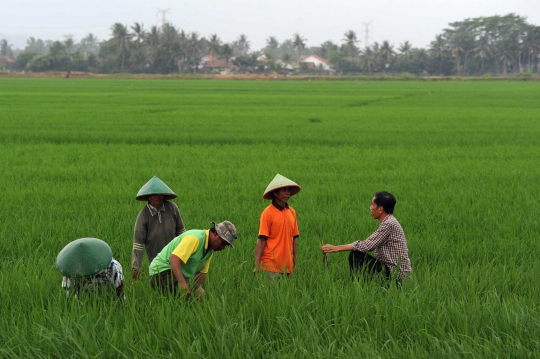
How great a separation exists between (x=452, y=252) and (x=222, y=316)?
8.37ft

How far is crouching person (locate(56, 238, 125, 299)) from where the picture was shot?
2.96 metres

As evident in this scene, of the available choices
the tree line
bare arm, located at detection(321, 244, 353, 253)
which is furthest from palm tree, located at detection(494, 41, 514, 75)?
bare arm, located at detection(321, 244, 353, 253)

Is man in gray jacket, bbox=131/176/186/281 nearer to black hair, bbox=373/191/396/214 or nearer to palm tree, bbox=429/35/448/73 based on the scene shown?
black hair, bbox=373/191/396/214

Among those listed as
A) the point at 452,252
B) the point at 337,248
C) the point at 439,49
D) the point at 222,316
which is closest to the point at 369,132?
the point at 452,252

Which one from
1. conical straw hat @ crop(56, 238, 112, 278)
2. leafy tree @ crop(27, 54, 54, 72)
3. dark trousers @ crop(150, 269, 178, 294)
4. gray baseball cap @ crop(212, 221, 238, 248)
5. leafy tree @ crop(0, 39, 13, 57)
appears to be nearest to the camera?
conical straw hat @ crop(56, 238, 112, 278)

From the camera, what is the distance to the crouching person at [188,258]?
10.7 ft

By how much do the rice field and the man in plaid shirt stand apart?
0.51 ft

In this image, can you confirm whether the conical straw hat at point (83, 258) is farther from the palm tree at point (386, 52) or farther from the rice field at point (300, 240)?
the palm tree at point (386, 52)

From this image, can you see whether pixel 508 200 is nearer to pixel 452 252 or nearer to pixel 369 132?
pixel 452 252

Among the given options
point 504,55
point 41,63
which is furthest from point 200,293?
point 504,55

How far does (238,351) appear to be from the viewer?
2.66 meters

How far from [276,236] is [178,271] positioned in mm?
808

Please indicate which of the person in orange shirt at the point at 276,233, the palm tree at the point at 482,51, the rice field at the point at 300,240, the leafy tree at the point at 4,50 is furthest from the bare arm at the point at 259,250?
the leafy tree at the point at 4,50

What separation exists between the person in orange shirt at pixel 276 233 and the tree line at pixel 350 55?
3033 inches
